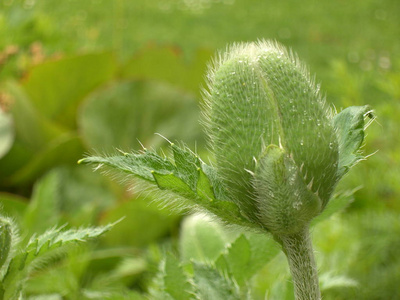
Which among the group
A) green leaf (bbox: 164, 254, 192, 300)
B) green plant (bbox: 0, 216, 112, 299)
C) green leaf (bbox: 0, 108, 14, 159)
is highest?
green leaf (bbox: 0, 108, 14, 159)

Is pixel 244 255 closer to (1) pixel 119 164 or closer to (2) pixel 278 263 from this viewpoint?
(1) pixel 119 164

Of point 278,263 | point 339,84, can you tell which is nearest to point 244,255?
point 278,263

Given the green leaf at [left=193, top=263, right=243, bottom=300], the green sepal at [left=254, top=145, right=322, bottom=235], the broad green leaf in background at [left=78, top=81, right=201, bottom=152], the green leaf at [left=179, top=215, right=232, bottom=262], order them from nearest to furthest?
the green sepal at [left=254, top=145, right=322, bottom=235] < the green leaf at [left=193, top=263, right=243, bottom=300] < the green leaf at [left=179, top=215, right=232, bottom=262] < the broad green leaf in background at [left=78, top=81, right=201, bottom=152]

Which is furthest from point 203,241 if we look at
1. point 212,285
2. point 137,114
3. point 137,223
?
point 137,114

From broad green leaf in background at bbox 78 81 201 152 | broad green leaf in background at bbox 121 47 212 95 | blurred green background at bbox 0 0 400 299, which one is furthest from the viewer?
broad green leaf in background at bbox 121 47 212 95

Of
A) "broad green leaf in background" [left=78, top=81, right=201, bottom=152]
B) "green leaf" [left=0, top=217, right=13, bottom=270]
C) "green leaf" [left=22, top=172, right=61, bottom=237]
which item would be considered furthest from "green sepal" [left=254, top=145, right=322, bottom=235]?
"broad green leaf in background" [left=78, top=81, right=201, bottom=152]

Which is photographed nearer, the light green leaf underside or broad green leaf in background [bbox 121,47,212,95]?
the light green leaf underside

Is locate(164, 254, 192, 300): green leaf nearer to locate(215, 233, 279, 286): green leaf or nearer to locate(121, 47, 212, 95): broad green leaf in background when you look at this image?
locate(215, 233, 279, 286): green leaf
